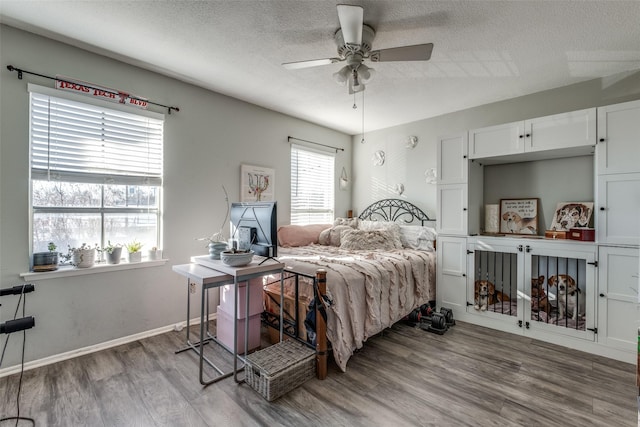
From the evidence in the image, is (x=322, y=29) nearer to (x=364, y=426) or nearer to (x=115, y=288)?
(x=364, y=426)

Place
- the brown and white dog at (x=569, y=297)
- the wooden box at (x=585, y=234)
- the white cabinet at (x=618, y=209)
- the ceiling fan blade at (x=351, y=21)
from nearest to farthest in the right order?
the ceiling fan blade at (x=351, y=21)
the white cabinet at (x=618, y=209)
the wooden box at (x=585, y=234)
the brown and white dog at (x=569, y=297)

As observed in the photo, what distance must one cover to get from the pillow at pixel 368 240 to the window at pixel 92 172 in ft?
7.31

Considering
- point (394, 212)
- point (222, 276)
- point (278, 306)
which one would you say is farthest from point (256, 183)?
point (394, 212)

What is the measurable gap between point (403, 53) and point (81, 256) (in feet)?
10.3

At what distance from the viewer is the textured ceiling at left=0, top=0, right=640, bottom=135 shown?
1.99 metres

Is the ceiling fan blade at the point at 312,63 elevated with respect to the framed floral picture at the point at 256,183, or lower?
elevated

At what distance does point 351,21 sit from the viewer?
1.81 meters

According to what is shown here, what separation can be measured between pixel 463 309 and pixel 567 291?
979 mm

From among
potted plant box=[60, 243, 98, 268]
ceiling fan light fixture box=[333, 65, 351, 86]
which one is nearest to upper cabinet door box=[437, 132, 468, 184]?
ceiling fan light fixture box=[333, 65, 351, 86]

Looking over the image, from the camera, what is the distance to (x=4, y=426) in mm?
1680

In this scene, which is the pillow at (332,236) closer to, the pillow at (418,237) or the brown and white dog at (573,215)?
the pillow at (418,237)

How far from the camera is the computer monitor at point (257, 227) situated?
7.54ft

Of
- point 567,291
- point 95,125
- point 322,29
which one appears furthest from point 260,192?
point 567,291

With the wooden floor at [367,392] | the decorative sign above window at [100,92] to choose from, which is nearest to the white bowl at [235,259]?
the wooden floor at [367,392]
